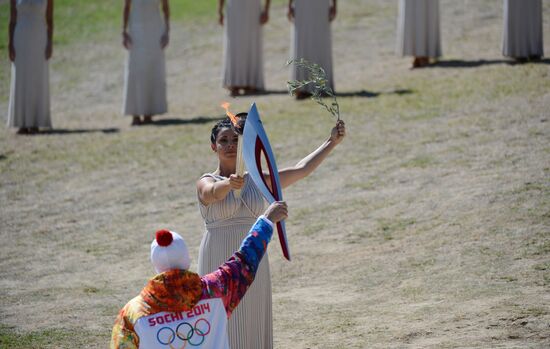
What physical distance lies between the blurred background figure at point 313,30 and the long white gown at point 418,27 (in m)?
1.55

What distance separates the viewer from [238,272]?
5.14 m

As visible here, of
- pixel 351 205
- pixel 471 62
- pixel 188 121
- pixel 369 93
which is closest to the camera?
pixel 351 205

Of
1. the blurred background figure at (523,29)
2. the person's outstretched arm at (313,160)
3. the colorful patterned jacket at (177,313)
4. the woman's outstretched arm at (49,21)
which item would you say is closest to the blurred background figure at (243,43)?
the woman's outstretched arm at (49,21)

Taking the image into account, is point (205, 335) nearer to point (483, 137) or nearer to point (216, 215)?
point (216, 215)

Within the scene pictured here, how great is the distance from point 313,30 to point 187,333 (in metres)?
12.3

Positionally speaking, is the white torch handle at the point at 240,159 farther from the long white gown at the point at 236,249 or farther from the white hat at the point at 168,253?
the white hat at the point at 168,253

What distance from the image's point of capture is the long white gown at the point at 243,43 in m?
17.8

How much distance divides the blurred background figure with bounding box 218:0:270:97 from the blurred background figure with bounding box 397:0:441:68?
2.35 metres

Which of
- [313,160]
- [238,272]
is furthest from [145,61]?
[238,272]

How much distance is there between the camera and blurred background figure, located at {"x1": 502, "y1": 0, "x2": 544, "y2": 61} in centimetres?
1650

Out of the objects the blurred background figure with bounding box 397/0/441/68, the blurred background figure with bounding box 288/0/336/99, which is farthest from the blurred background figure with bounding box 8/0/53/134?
the blurred background figure with bounding box 397/0/441/68

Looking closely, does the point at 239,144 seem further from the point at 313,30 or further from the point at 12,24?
the point at 12,24

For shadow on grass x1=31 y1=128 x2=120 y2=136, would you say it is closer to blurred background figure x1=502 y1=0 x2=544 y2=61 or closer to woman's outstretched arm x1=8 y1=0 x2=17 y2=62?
woman's outstretched arm x1=8 y1=0 x2=17 y2=62

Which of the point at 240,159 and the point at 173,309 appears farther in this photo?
the point at 240,159
